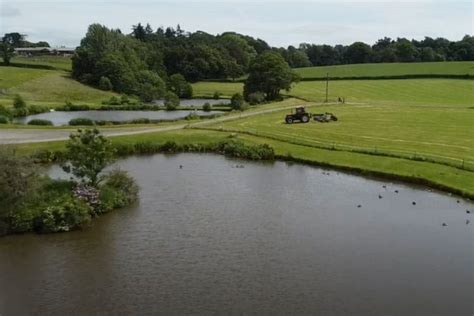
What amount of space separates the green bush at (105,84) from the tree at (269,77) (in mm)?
42051

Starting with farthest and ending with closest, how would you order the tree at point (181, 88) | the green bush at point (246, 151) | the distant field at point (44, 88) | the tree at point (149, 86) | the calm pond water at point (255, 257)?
1. the tree at point (181, 88)
2. the tree at point (149, 86)
3. the distant field at point (44, 88)
4. the green bush at point (246, 151)
5. the calm pond water at point (255, 257)

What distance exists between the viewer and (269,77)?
110 metres

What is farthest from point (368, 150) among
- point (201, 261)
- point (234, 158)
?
point (201, 261)

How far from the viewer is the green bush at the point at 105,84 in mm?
137500

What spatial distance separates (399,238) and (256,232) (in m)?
8.44

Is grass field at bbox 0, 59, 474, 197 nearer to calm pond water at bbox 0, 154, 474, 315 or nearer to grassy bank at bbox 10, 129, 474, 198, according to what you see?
grassy bank at bbox 10, 129, 474, 198

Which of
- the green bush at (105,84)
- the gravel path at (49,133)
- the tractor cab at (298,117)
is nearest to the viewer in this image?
the gravel path at (49,133)

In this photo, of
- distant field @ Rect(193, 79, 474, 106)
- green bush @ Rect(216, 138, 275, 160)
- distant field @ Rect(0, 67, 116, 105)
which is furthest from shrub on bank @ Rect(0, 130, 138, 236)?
distant field @ Rect(0, 67, 116, 105)

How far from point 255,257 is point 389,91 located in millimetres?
104585

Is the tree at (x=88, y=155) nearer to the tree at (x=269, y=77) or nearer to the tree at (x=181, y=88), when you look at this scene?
the tree at (x=269, y=77)

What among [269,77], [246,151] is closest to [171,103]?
[269,77]

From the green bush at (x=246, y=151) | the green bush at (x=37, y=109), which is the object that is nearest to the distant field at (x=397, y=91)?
the green bush at (x=37, y=109)

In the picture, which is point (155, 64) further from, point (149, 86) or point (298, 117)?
point (298, 117)

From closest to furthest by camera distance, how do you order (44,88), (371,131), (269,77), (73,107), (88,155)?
(88,155) < (371,131) < (73,107) < (269,77) < (44,88)
